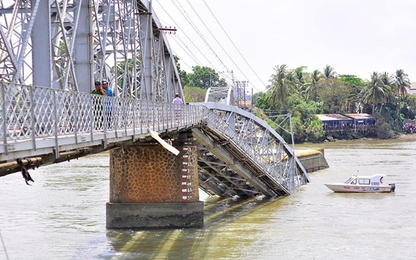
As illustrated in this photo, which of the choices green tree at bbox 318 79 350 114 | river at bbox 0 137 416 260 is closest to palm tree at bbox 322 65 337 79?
green tree at bbox 318 79 350 114

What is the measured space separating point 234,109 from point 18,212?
11.5m

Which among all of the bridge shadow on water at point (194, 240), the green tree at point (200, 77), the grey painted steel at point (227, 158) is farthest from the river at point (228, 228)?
the green tree at point (200, 77)

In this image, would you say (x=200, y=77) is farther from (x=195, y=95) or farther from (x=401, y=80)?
(x=401, y=80)

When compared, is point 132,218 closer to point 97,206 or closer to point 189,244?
point 189,244

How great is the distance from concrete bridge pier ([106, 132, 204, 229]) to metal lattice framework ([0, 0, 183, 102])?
3.20m

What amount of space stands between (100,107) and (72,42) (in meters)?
3.32

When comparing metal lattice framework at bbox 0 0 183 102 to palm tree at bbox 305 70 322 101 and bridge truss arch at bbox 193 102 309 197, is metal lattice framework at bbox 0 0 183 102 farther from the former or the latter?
palm tree at bbox 305 70 322 101

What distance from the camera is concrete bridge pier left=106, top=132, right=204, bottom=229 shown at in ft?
109

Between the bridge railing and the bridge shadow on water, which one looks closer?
the bridge railing

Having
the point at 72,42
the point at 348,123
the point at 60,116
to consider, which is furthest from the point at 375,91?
the point at 60,116

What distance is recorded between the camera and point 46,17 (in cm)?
2075

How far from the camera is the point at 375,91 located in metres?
135

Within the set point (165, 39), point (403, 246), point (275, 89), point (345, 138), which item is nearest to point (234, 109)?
point (165, 39)

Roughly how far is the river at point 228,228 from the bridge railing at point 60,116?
265 inches
